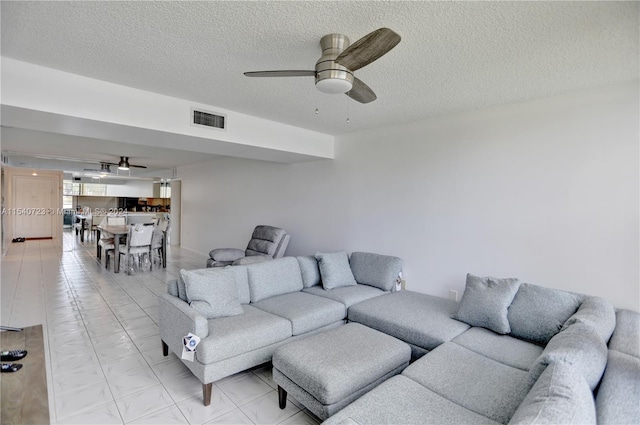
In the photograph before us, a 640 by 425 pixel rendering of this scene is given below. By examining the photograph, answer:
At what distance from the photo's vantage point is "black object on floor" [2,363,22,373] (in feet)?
4.97

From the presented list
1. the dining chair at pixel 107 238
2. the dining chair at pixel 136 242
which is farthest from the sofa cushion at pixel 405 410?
the dining chair at pixel 107 238

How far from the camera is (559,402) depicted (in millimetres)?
1038

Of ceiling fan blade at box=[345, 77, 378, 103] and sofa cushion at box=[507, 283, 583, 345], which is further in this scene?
sofa cushion at box=[507, 283, 583, 345]

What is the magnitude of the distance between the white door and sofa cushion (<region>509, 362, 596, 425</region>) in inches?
509

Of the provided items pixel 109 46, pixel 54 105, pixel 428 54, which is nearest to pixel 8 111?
pixel 54 105

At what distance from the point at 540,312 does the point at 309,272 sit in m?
2.29

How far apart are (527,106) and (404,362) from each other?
2625mm

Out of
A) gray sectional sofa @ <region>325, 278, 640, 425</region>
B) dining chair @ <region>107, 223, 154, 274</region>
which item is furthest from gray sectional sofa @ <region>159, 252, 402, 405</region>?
dining chair @ <region>107, 223, 154, 274</region>

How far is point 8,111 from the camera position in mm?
2393

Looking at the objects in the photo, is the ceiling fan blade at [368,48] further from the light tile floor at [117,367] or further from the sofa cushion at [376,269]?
the sofa cushion at [376,269]

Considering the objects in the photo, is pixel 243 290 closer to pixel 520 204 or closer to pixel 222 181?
pixel 520 204

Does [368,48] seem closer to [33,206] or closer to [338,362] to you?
[338,362]

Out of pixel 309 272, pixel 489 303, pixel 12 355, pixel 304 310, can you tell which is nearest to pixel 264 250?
pixel 309 272

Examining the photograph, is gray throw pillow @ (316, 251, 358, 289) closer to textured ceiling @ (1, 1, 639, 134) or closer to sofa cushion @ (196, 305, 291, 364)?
sofa cushion @ (196, 305, 291, 364)
